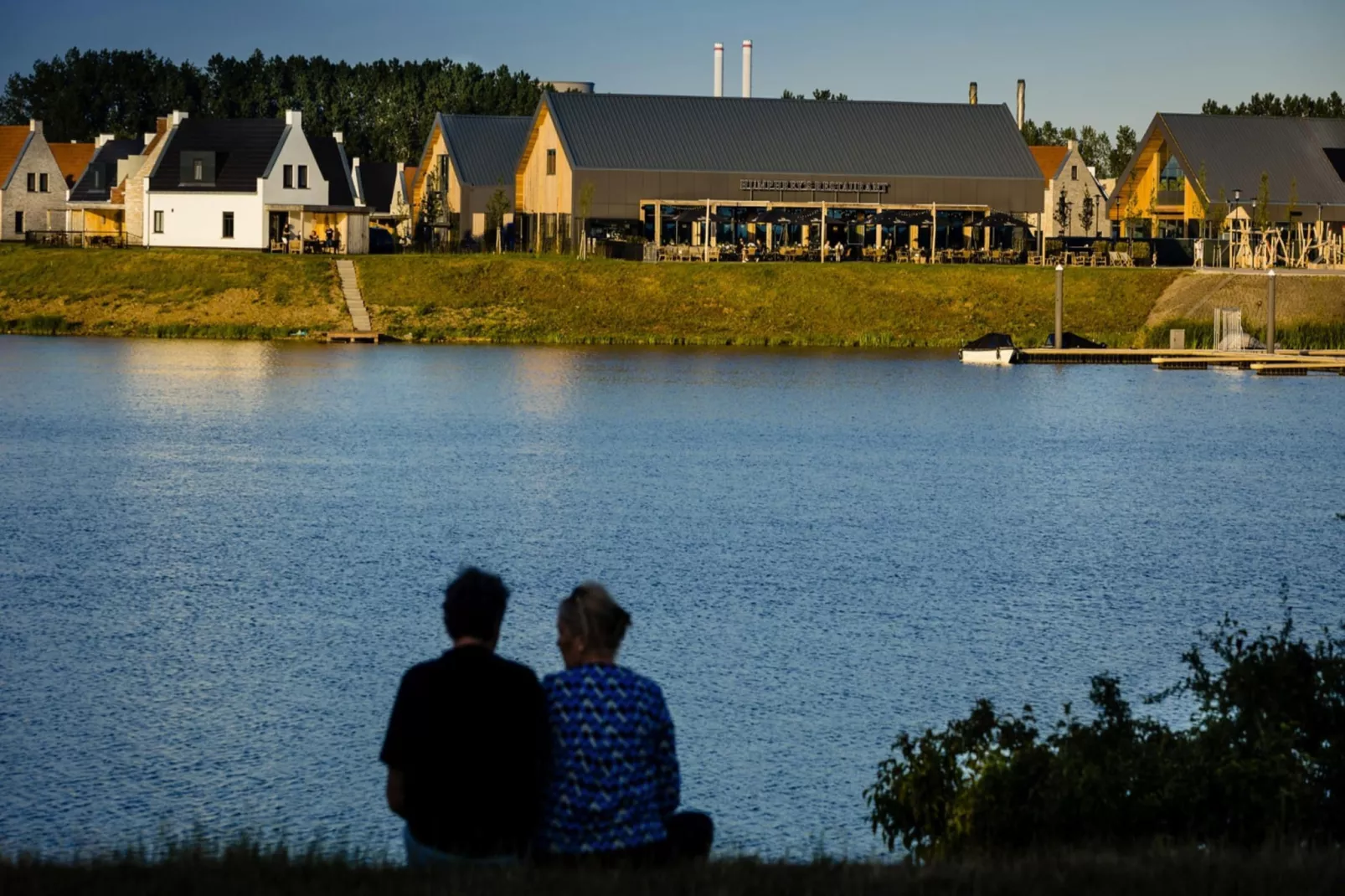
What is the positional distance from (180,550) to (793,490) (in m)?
12.9

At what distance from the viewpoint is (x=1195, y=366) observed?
71.1 metres

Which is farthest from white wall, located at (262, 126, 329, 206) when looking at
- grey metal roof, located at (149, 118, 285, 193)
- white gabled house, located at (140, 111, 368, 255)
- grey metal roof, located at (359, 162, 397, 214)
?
grey metal roof, located at (359, 162, 397, 214)

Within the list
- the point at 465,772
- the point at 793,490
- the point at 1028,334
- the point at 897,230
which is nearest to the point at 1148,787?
the point at 465,772

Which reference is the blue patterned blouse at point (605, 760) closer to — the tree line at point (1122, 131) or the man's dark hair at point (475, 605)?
the man's dark hair at point (475, 605)

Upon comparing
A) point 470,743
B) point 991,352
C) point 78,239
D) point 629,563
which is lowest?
point 629,563

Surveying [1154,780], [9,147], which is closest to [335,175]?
[9,147]

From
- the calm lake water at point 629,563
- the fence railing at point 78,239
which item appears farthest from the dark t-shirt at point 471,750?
the fence railing at point 78,239

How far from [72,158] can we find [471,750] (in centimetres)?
11468

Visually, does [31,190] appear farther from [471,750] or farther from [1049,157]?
[471,750]

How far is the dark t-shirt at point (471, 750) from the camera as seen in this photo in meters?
9.14

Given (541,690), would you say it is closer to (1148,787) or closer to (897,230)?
(1148,787)

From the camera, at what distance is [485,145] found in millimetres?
106625

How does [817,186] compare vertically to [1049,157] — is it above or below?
below

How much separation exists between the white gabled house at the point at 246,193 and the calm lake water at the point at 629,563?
35.6m
